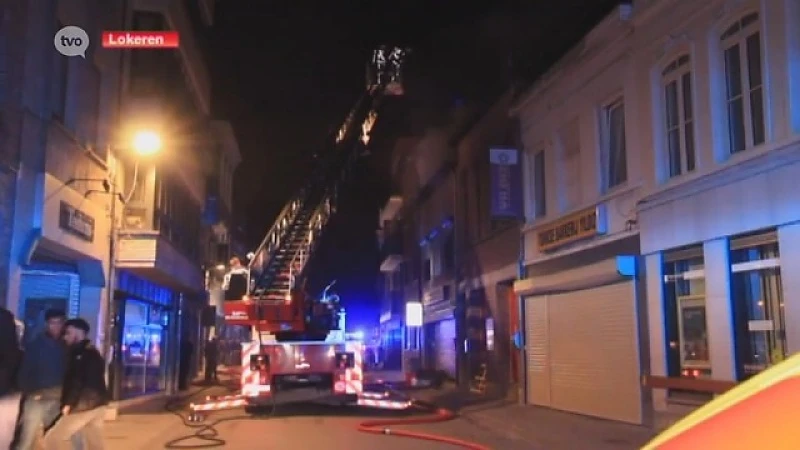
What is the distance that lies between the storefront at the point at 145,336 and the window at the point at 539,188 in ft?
30.7

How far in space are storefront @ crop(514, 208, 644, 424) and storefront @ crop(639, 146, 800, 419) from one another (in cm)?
80

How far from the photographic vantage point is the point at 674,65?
13.8 m

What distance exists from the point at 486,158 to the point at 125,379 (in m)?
10.7

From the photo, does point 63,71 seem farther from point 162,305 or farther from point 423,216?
point 423,216

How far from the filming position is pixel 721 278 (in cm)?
1224

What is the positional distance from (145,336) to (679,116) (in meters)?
14.7

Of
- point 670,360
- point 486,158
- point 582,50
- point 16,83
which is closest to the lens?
point 16,83

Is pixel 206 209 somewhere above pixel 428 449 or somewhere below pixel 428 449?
above

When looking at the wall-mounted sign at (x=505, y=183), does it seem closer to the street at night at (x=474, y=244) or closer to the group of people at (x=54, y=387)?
the street at night at (x=474, y=244)

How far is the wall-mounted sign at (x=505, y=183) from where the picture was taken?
19.8m

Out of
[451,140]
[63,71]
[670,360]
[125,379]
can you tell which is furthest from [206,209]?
[670,360]

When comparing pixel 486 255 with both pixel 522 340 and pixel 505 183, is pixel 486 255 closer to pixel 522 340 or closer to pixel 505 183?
pixel 505 183

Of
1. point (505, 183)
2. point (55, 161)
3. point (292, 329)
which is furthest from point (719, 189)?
point (55, 161)

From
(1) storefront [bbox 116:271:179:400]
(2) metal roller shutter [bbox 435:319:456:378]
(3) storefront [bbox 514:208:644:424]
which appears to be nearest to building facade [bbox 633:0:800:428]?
(3) storefront [bbox 514:208:644:424]
